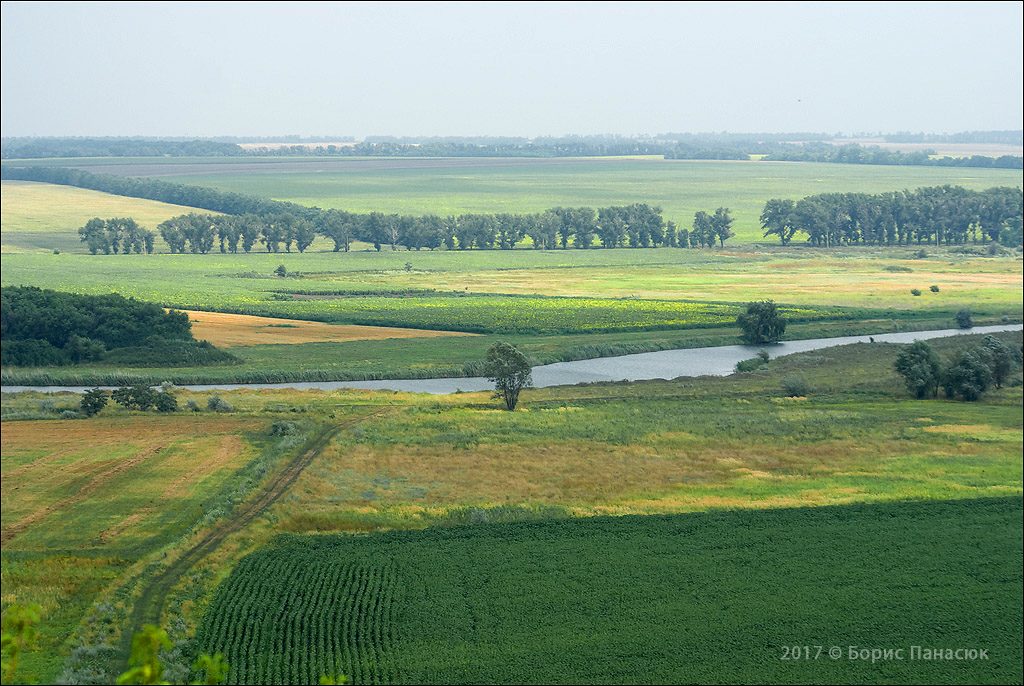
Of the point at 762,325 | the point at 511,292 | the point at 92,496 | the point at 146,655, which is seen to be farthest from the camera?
the point at 511,292

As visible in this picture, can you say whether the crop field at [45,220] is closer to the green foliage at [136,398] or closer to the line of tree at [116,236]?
the line of tree at [116,236]

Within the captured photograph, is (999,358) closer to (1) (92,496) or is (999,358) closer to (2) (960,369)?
(2) (960,369)

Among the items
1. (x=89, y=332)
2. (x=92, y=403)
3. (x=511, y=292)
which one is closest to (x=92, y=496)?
(x=92, y=403)

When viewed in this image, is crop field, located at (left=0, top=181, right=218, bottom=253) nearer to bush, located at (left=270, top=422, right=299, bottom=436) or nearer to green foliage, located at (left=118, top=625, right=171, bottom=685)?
bush, located at (left=270, top=422, right=299, bottom=436)

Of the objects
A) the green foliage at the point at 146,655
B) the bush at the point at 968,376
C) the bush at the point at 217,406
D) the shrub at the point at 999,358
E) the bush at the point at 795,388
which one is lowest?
the bush at the point at 795,388

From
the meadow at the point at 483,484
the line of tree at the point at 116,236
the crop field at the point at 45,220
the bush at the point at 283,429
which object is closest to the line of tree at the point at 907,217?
the line of tree at the point at 116,236

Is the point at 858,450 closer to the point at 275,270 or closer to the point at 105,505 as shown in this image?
the point at 105,505

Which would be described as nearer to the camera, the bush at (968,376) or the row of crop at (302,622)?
the row of crop at (302,622)
